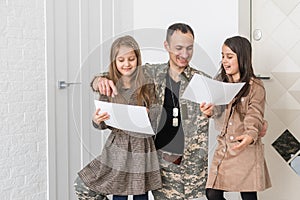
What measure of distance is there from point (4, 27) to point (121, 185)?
3.10ft

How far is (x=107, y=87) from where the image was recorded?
1721 mm

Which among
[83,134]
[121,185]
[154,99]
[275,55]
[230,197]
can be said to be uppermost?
[275,55]

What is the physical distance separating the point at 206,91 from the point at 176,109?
0.12m

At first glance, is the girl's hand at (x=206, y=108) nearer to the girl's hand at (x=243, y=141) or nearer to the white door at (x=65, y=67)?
the girl's hand at (x=243, y=141)

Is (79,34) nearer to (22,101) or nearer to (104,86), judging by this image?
(22,101)

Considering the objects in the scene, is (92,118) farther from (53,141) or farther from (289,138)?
(289,138)

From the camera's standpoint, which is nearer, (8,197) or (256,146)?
(256,146)

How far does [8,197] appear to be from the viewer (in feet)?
7.54

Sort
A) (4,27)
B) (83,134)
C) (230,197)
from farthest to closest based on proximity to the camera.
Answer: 1. (230,197)
2. (4,27)
3. (83,134)

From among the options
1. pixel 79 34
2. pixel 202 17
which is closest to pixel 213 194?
pixel 202 17

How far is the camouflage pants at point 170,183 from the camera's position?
181 cm

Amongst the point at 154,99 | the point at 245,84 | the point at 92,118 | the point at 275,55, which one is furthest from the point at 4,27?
the point at 275,55

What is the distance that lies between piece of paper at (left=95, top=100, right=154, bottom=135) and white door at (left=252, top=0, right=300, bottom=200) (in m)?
1.00

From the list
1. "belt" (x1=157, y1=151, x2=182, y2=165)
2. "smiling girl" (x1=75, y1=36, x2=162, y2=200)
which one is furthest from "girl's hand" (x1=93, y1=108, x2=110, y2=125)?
"belt" (x1=157, y1=151, x2=182, y2=165)
